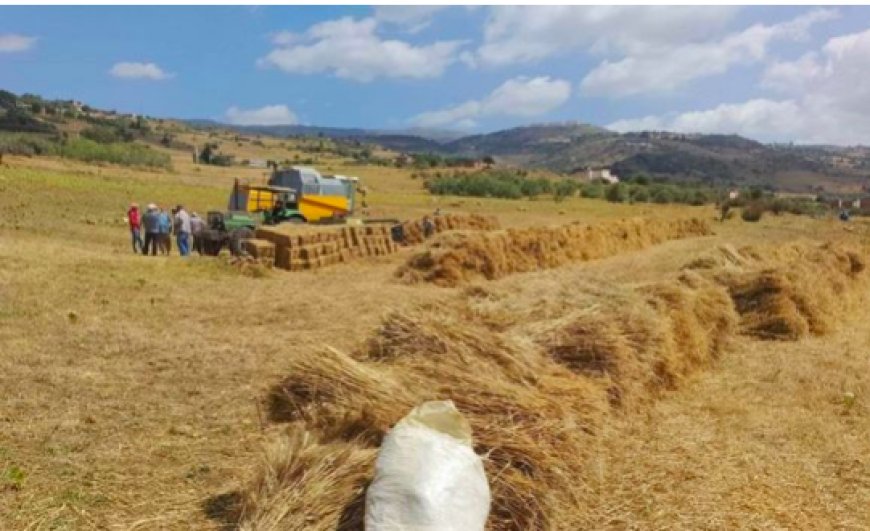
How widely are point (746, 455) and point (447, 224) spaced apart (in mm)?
21415

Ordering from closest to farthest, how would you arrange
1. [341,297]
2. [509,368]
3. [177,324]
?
[509,368] → [177,324] → [341,297]

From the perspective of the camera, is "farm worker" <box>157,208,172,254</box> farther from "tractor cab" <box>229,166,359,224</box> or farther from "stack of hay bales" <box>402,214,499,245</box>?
"stack of hay bales" <box>402,214,499,245</box>

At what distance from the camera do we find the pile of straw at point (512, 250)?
57.1 feet

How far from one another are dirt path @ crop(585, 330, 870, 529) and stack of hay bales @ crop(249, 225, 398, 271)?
11305 mm

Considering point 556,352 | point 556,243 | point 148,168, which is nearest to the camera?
point 556,352

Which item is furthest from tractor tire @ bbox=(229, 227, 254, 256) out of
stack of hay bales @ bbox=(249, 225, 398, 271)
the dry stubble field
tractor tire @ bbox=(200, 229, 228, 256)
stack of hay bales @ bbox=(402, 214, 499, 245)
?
stack of hay bales @ bbox=(402, 214, 499, 245)

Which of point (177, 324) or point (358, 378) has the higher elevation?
point (358, 378)

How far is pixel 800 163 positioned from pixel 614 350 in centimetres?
18029

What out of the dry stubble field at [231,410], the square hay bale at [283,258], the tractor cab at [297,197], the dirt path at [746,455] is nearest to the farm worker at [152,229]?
the square hay bale at [283,258]

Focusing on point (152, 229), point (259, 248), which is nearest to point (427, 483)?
point (259, 248)

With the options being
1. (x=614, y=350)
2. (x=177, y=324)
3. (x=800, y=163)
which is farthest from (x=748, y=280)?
(x=800, y=163)

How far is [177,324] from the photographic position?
36.3 ft

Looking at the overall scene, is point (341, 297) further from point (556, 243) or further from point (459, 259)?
point (556, 243)

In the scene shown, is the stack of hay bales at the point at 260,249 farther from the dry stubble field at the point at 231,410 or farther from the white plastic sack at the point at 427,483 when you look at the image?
the white plastic sack at the point at 427,483
